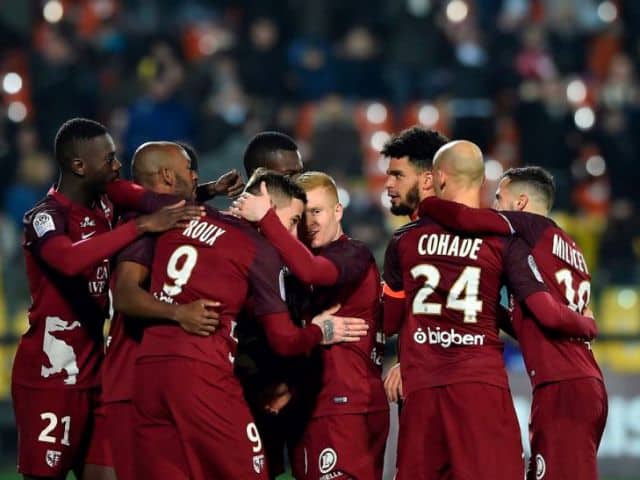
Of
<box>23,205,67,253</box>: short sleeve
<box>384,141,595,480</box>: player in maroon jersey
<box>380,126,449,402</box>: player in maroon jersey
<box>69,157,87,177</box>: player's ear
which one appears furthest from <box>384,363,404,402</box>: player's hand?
<box>69,157,87,177</box>: player's ear

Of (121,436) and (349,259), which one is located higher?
(349,259)

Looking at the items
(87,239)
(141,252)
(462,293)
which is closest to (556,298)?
(462,293)

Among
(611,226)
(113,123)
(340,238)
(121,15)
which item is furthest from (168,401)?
(121,15)

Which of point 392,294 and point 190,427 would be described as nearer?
point 190,427

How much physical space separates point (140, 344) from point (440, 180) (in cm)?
180

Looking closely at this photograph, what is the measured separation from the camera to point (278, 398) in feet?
25.5

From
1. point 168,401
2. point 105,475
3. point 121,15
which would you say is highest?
point 121,15

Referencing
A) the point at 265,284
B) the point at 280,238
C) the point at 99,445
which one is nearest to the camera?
the point at 265,284

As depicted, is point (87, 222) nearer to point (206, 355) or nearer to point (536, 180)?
point (206, 355)

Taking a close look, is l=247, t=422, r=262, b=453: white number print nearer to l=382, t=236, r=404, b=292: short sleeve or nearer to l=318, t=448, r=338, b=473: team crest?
l=318, t=448, r=338, b=473: team crest

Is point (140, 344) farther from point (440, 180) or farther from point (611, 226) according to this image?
point (611, 226)

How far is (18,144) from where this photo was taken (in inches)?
628

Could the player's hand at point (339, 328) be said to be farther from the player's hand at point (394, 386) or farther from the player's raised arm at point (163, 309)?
the player's raised arm at point (163, 309)

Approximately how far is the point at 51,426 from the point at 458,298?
7.85ft
